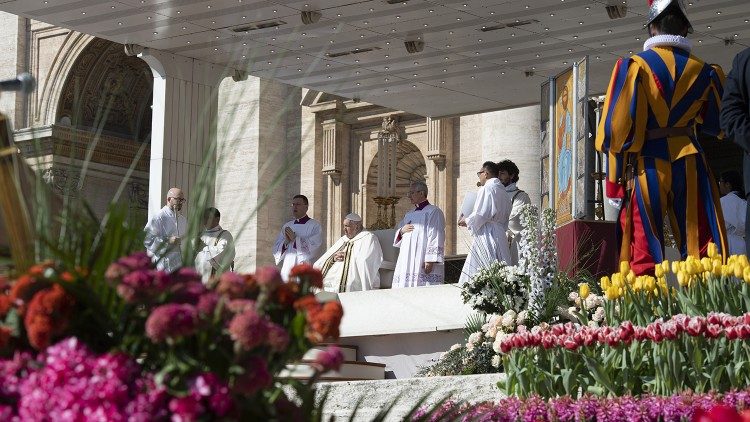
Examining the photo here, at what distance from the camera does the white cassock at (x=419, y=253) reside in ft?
53.3

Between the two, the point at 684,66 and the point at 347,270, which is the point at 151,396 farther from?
the point at 347,270

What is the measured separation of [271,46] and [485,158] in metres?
5.86

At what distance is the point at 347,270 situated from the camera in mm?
16125

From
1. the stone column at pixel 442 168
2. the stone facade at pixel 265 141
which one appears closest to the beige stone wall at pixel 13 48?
the stone facade at pixel 265 141

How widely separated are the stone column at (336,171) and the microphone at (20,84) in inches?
970

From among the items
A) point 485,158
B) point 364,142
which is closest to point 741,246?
point 485,158

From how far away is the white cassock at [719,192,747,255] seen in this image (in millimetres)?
13508

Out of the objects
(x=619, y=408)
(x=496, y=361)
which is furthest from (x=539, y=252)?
(x=619, y=408)

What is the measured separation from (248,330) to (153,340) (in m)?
0.20

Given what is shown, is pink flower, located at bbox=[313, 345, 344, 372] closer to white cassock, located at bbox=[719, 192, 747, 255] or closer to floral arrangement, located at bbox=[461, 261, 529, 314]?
floral arrangement, located at bbox=[461, 261, 529, 314]

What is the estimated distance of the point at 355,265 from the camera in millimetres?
16234

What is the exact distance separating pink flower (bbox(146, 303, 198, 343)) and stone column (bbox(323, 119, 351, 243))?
25447mm

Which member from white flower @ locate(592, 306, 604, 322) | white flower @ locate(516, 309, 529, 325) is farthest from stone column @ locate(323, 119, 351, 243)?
white flower @ locate(592, 306, 604, 322)

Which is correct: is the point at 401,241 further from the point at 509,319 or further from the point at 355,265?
the point at 509,319
